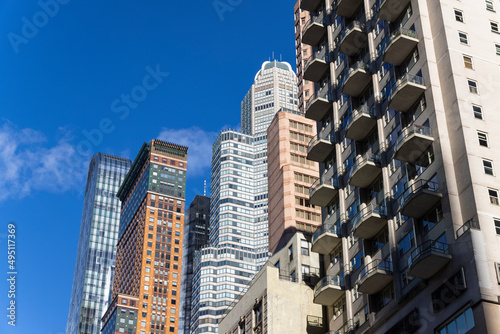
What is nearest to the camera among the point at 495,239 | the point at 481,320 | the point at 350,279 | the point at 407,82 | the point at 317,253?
the point at 481,320

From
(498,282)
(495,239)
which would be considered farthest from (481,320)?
(495,239)

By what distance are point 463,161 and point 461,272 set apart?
375 inches

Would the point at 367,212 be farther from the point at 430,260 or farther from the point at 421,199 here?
the point at 430,260

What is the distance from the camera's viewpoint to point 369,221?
68.8 m

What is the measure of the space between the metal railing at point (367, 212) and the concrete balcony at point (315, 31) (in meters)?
27.8

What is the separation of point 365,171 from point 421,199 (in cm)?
1215

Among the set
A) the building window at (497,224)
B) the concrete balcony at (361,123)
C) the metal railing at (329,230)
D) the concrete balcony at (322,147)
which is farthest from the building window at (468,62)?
the metal railing at (329,230)

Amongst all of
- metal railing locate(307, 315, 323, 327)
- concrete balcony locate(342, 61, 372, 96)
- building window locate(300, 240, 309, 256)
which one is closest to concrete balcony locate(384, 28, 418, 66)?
concrete balcony locate(342, 61, 372, 96)

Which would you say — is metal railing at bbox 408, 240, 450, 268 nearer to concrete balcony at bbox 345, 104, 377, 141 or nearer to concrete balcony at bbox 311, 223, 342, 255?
concrete balcony at bbox 311, 223, 342, 255

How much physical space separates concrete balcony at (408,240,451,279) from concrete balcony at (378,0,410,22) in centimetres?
2540

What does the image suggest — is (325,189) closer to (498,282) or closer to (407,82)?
(407,82)

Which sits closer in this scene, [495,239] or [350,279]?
[495,239]

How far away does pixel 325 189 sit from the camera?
262ft

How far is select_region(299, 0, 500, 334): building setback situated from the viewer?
186ft
